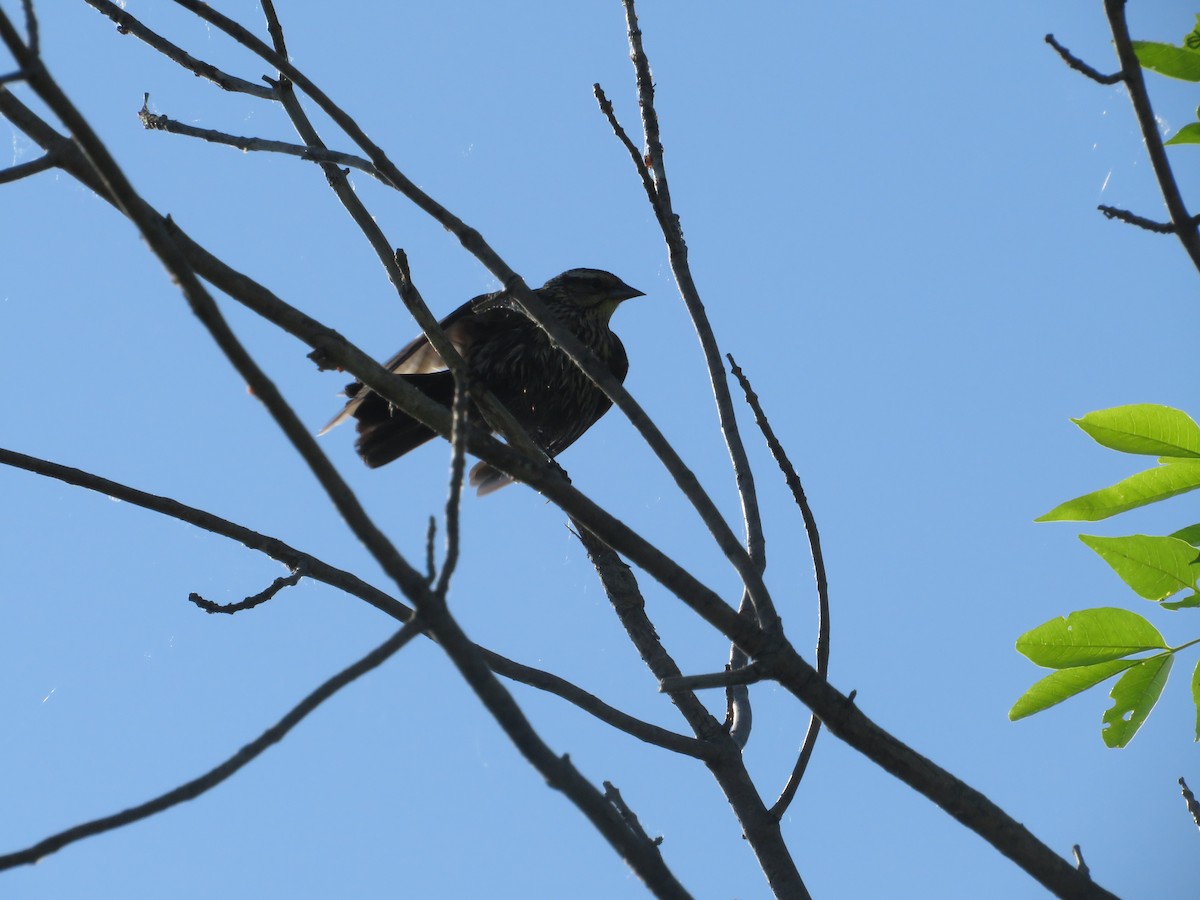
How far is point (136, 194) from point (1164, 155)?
3.66ft

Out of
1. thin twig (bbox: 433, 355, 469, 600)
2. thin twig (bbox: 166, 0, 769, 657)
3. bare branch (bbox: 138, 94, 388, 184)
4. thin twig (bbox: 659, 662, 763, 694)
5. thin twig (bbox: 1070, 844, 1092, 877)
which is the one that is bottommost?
thin twig (bbox: 1070, 844, 1092, 877)

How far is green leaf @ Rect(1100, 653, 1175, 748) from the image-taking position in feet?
6.07

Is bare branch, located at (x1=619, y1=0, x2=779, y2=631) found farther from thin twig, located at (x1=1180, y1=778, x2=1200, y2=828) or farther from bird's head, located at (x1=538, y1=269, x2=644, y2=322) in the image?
bird's head, located at (x1=538, y1=269, x2=644, y2=322)

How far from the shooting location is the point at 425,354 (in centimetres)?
467

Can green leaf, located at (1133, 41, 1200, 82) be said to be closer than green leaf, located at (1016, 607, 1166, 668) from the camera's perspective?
Yes

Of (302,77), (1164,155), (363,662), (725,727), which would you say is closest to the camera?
(363,662)

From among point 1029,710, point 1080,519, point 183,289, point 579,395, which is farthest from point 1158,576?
point 579,395

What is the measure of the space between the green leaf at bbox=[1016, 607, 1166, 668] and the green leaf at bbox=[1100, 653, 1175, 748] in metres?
0.03

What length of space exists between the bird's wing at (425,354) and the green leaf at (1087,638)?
2677 millimetres

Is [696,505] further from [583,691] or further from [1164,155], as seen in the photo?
[1164,155]

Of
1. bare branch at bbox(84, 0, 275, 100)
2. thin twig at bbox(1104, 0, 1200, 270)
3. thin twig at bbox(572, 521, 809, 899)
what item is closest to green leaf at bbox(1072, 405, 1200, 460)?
thin twig at bbox(1104, 0, 1200, 270)

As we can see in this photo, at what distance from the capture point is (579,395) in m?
5.50

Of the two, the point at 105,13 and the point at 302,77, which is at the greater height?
the point at 105,13

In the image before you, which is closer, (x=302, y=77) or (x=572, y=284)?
(x=302, y=77)
